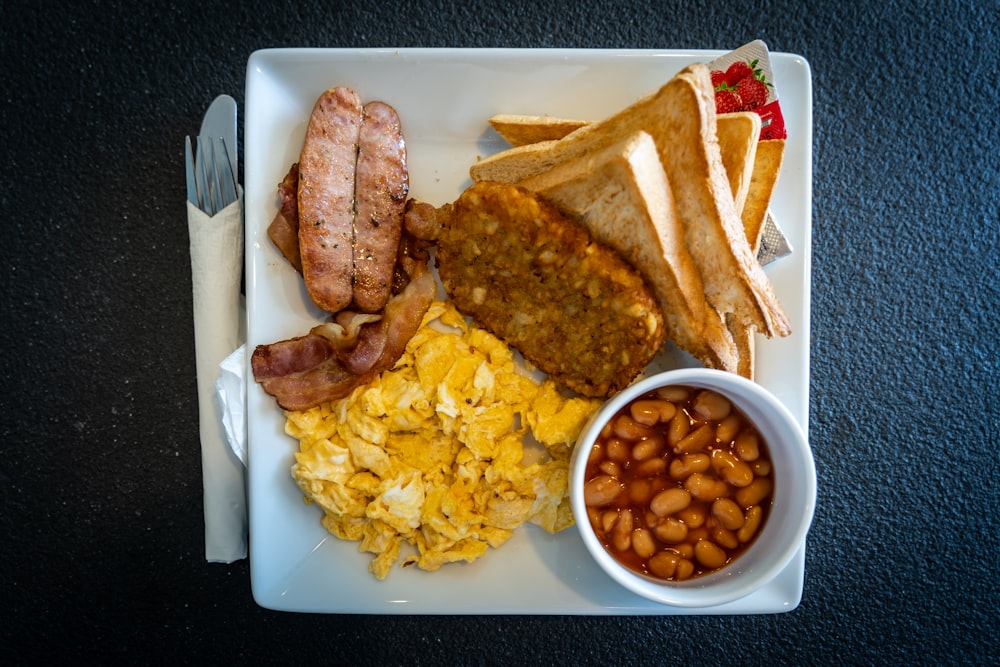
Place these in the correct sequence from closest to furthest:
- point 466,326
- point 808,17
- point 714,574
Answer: point 714,574, point 466,326, point 808,17

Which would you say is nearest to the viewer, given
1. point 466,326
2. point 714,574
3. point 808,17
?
point 714,574

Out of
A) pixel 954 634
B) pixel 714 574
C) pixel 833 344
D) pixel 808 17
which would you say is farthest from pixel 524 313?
pixel 954 634

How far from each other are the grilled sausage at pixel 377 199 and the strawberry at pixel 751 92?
925mm

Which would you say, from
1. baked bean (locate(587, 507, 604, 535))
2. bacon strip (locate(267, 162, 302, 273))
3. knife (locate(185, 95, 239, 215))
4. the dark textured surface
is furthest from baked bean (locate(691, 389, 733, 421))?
knife (locate(185, 95, 239, 215))

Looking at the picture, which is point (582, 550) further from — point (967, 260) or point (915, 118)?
point (915, 118)

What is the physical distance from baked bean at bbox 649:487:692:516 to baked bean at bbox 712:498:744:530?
0.08 m

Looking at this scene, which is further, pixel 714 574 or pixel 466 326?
pixel 466 326

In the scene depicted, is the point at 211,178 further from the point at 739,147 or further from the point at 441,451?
the point at 739,147

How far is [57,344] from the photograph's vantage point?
6.56 ft

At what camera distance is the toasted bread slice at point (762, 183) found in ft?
5.42

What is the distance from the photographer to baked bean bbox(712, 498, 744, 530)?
1.60m

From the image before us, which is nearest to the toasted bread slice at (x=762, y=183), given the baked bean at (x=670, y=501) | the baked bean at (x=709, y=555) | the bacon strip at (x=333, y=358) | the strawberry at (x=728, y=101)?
the strawberry at (x=728, y=101)

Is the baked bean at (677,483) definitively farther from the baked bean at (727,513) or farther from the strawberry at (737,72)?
the strawberry at (737,72)

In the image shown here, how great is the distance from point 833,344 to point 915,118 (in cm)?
77
